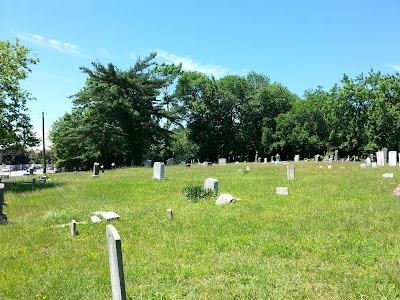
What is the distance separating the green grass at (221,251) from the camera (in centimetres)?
486

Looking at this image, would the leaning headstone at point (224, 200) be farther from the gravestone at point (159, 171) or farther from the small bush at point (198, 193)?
the gravestone at point (159, 171)

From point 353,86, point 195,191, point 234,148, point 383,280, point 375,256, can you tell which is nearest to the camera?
point 383,280

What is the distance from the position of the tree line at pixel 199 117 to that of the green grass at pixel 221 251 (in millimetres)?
16082

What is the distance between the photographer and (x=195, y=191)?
42.2ft

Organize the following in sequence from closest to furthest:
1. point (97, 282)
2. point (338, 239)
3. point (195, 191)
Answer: point (97, 282) → point (338, 239) → point (195, 191)

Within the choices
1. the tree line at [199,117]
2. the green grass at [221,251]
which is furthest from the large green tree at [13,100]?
the green grass at [221,251]

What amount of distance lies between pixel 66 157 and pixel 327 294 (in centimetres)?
5546

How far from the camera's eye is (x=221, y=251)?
21.2 feet

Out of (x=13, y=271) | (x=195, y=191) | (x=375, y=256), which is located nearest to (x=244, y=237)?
(x=375, y=256)

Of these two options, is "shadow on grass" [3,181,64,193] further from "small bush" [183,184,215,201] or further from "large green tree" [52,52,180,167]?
"large green tree" [52,52,180,167]

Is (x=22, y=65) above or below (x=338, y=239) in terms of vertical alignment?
above

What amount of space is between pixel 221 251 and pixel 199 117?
182 ft

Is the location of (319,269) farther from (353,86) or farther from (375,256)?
(353,86)

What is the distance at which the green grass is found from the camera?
486 cm
